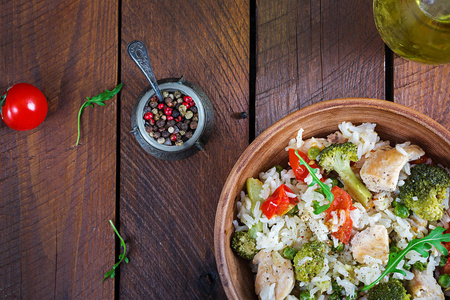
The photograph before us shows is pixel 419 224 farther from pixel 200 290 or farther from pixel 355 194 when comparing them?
pixel 200 290

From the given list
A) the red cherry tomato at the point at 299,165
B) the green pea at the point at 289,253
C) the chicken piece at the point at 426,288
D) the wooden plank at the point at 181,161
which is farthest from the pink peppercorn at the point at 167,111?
the chicken piece at the point at 426,288

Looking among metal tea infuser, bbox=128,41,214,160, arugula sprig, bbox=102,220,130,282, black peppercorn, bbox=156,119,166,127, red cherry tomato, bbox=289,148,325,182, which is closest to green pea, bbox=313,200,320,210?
red cherry tomato, bbox=289,148,325,182

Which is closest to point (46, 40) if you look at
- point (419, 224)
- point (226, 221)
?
point (226, 221)

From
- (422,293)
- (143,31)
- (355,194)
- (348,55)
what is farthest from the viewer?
(143,31)

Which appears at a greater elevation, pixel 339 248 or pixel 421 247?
pixel 339 248

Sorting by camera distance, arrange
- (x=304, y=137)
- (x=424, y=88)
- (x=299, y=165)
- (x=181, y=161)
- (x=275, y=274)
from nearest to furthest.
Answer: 1. (x=275, y=274)
2. (x=299, y=165)
3. (x=304, y=137)
4. (x=424, y=88)
5. (x=181, y=161)

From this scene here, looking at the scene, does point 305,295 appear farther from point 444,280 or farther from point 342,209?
point 444,280

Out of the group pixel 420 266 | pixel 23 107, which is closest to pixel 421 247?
pixel 420 266
